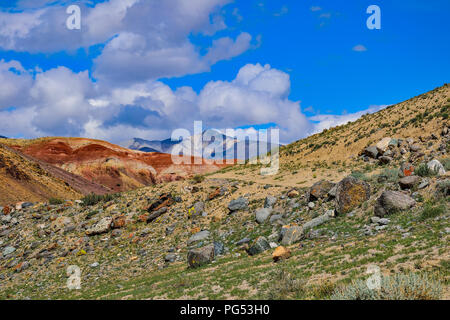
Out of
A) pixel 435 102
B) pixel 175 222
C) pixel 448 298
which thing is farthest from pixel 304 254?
pixel 435 102

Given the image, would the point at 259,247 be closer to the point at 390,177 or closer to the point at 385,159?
the point at 390,177

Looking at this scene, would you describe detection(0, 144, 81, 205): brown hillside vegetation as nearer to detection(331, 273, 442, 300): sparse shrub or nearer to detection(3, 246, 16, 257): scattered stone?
detection(3, 246, 16, 257): scattered stone

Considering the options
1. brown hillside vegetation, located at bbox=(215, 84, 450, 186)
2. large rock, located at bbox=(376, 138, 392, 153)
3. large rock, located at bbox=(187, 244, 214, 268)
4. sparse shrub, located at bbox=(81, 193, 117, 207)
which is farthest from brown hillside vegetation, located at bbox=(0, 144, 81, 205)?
large rock, located at bbox=(376, 138, 392, 153)

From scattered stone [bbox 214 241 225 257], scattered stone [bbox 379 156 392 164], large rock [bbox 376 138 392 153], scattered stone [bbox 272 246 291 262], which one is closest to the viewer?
scattered stone [bbox 272 246 291 262]

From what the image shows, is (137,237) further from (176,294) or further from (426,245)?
(426,245)

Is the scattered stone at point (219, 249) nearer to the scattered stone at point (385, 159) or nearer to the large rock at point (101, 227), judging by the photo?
the large rock at point (101, 227)

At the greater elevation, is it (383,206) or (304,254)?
(383,206)

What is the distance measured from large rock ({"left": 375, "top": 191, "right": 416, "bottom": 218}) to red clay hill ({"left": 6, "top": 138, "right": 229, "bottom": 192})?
65281mm

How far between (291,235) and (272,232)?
107 inches

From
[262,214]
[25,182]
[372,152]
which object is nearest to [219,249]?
[262,214]

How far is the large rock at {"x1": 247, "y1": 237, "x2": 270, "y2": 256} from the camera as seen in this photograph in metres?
17.7

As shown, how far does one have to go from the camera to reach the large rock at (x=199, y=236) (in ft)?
77.4

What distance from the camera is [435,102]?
123 ft
